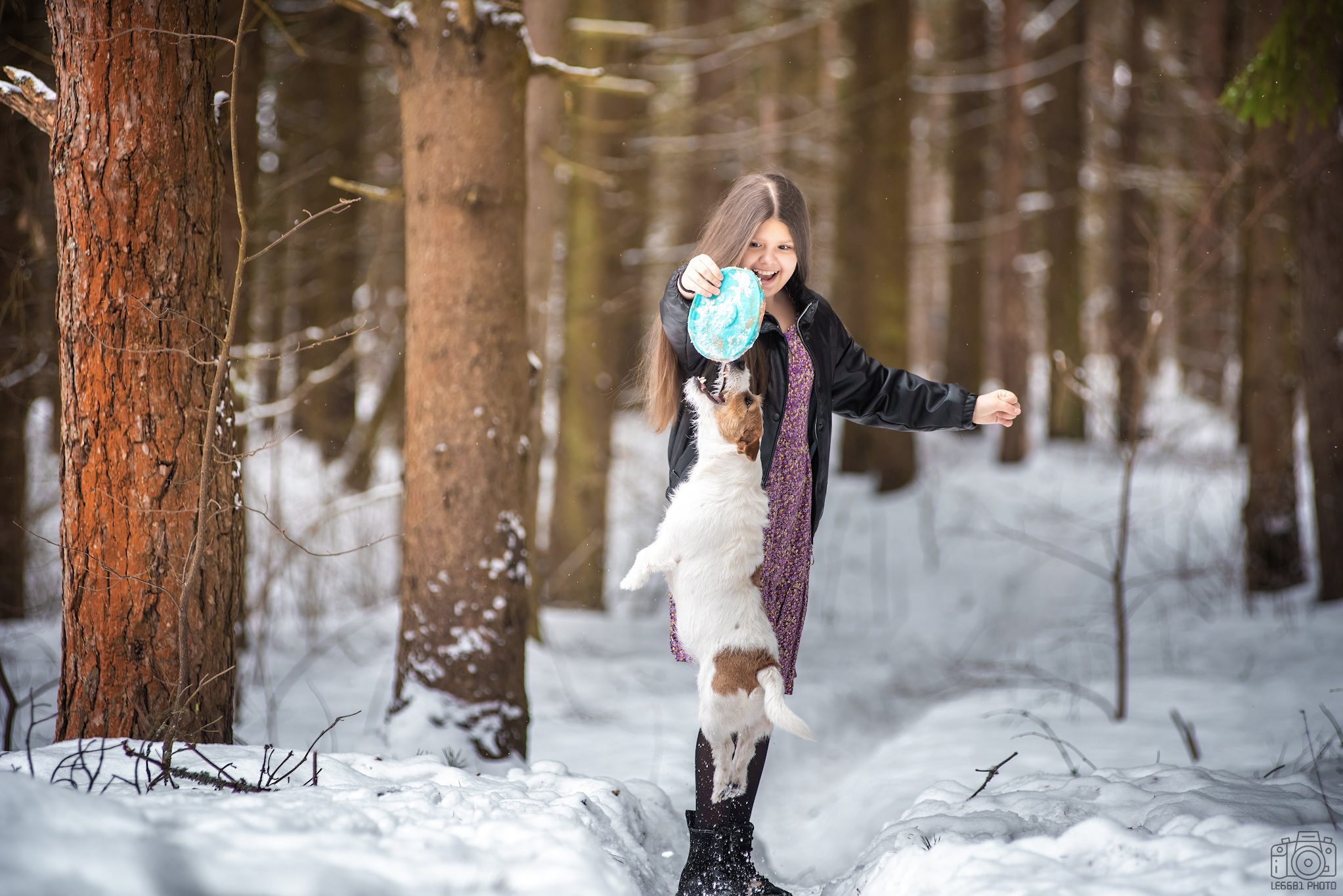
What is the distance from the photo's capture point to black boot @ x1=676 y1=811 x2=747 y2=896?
105 inches

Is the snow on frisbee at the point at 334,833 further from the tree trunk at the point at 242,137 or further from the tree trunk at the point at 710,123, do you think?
the tree trunk at the point at 710,123

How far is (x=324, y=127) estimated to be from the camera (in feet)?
29.6

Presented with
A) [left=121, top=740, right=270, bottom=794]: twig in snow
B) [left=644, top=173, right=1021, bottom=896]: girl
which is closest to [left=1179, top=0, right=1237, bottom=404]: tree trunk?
[left=644, top=173, right=1021, bottom=896]: girl

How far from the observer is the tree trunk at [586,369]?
7.83 m

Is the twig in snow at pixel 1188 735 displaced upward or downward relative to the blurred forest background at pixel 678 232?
downward

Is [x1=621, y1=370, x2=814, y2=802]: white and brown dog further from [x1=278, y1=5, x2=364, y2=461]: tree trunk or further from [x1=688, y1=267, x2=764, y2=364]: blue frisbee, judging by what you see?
[x1=278, y1=5, x2=364, y2=461]: tree trunk

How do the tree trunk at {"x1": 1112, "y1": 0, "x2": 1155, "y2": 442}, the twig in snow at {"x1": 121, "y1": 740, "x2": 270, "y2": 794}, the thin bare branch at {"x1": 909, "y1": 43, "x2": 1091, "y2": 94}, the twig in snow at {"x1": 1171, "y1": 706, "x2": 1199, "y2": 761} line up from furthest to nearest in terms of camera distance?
the tree trunk at {"x1": 1112, "y1": 0, "x2": 1155, "y2": 442}
the thin bare branch at {"x1": 909, "y1": 43, "x2": 1091, "y2": 94}
the twig in snow at {"x1": 1171, "y1": 706, "x2": 1199, "y2": 761}
the twig in snow at {"x1": 121, "y1": 740, "x2": 270, "y2": 794}

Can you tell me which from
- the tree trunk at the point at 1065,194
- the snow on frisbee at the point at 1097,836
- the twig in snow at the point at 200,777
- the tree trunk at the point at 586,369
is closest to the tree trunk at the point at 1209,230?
the tree trunk at the point at 1065,194

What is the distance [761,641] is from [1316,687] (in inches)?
157

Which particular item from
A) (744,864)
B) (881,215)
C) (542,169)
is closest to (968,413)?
(744,864)

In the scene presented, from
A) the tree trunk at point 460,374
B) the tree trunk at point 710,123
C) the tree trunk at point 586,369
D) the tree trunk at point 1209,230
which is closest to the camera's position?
the tree trunk at point 460,374

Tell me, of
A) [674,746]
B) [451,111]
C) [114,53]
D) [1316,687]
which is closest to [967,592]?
[1316,687]

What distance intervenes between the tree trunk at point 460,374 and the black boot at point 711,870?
3.96 ft

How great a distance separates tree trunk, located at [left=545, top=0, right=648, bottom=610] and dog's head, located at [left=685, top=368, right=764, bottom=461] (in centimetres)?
496
